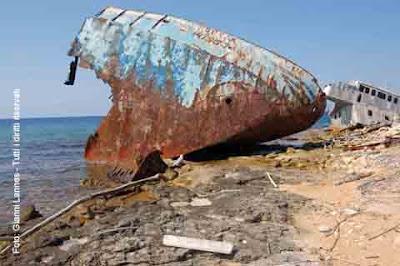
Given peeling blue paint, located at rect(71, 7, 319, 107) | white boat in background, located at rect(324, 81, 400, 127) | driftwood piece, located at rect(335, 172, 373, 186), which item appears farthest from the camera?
white boat in background, located at rect(324, 81, 400, 127)

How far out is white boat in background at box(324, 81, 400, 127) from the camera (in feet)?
66.6

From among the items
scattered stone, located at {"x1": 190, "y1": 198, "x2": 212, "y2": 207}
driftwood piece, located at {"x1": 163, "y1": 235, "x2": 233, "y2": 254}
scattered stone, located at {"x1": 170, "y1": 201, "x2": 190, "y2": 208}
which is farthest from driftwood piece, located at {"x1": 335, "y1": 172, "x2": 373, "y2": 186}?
driftwood piece, located at {"x1": 163, "y1": 235, "x2": 233, "y2": 254}

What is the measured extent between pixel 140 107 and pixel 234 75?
189 centimetres

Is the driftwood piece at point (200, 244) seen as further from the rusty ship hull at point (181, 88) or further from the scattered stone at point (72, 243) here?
the rusty ship hull at point (181, 88)

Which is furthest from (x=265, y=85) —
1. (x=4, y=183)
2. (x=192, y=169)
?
(x=4, y=183)

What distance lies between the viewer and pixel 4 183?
34.7ft

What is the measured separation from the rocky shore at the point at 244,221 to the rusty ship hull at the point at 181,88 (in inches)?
64.8

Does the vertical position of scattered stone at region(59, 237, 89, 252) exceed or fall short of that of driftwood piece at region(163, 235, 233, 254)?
it falls short

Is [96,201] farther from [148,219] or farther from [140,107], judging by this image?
[140,107]

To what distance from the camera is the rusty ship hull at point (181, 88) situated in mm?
9023

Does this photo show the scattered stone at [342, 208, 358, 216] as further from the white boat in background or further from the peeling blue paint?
the white boat in background

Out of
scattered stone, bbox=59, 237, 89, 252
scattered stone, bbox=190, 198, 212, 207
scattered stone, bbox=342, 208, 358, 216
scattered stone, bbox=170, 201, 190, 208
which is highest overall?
scattered stone, bbox=342, 208, 358, 216

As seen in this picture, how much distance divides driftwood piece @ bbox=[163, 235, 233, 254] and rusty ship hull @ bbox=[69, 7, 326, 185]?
472cm

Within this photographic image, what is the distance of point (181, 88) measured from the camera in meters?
9.17
